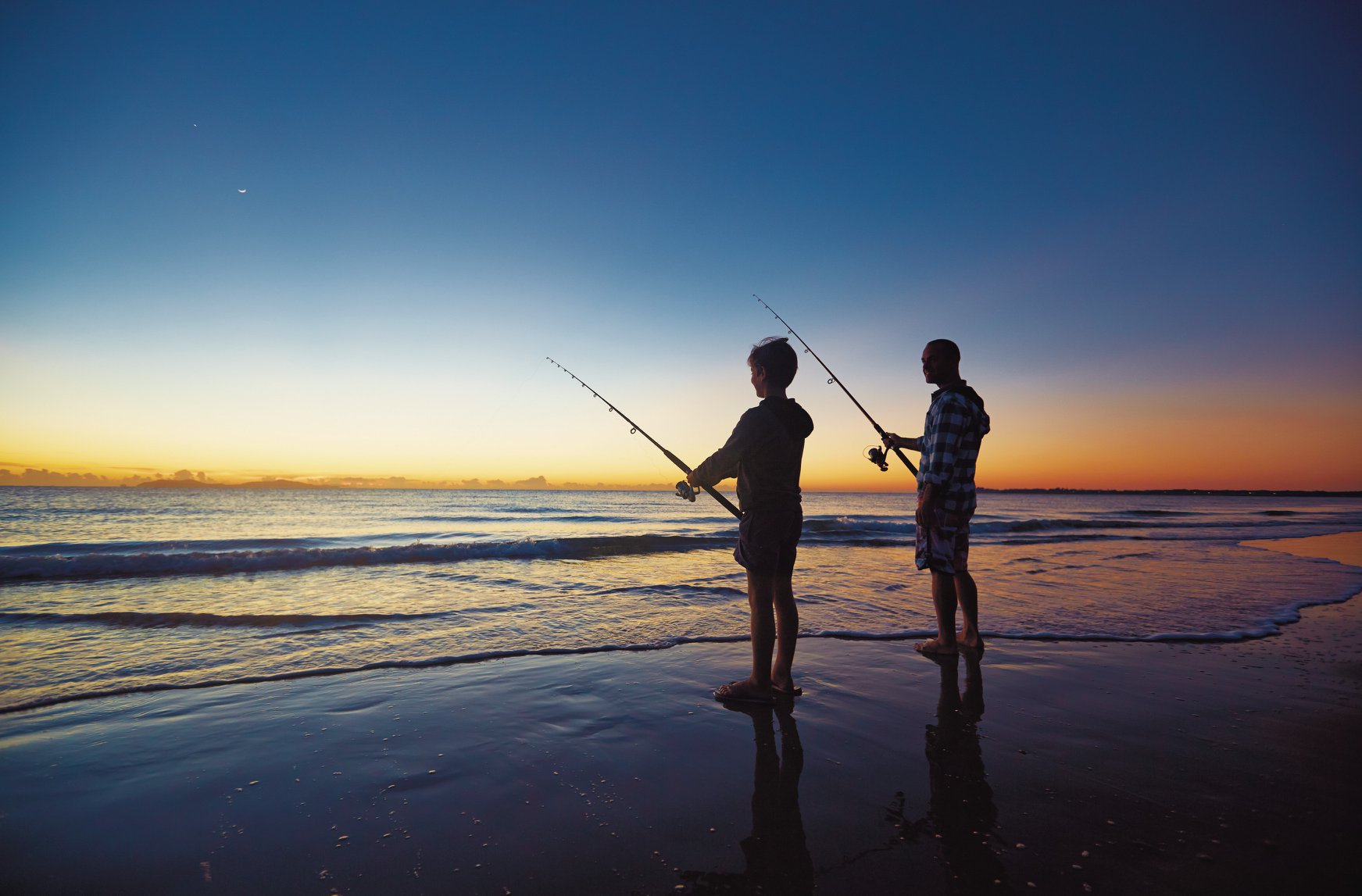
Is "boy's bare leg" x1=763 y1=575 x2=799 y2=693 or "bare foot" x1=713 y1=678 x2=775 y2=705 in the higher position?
"boy's bare leg" x1=763 y1=575 x2=799 y2=693

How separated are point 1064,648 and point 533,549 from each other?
11476 millimetres

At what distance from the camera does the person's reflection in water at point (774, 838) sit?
1.78 m

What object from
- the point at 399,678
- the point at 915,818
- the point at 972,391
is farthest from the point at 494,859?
the point at 972,391

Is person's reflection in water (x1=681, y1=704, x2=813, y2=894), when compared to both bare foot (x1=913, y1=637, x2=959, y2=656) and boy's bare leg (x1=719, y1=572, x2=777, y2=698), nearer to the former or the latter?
boy's bare leg (x1=719, y1=572, x2=777, y2=698)

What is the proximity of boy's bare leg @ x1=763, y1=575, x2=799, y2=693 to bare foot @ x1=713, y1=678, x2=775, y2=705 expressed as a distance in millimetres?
149

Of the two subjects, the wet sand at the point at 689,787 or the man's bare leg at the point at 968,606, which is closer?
the wet sand at the point at 689,787

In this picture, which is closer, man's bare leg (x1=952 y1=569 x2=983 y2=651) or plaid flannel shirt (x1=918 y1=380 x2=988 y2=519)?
plaid flannel shirt (x1=918 y1=380 x2=988 y2=519)

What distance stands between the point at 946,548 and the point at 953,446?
823 mm

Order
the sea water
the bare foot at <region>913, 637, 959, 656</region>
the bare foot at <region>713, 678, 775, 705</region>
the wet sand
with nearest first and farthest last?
1. the wet sand
2. the bare foot at <region>713, 678, 775, 705</region>
3. the bare foot at <region>913, 637, 959, 656</region>
4. the sea water

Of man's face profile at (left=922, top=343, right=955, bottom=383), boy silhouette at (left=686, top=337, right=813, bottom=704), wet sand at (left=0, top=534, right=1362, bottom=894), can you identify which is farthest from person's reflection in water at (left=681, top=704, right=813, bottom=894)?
man's face profile at (left=922, top=343, right=955, bottom=383)

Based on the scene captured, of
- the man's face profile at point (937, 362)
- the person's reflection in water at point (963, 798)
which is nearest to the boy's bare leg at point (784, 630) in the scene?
the person's reflection in water at point (963, 798)

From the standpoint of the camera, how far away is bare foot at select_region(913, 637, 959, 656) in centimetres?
466

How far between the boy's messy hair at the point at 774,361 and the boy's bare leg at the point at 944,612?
2205 millimetres

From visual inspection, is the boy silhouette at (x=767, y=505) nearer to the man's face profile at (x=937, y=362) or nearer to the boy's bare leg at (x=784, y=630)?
the boy's bare leg at (x=784, y=630)
